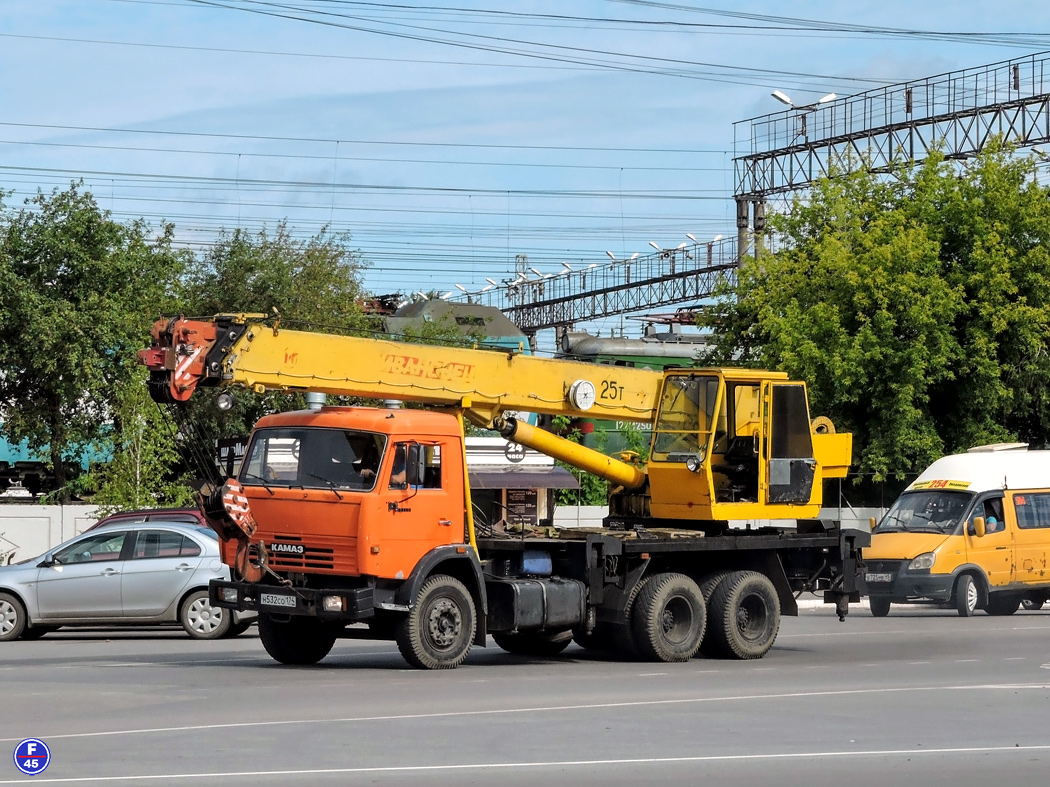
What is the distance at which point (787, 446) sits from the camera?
18328 millimetres

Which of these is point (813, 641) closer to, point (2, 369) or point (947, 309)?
point (947, 309)

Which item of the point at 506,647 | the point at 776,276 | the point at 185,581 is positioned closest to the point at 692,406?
the point at 506,647

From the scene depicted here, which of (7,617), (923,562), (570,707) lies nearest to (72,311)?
(7,617)

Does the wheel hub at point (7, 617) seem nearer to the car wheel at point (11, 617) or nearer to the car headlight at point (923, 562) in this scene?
the car wheel at point (11, 617)

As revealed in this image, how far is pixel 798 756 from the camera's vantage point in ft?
32.6

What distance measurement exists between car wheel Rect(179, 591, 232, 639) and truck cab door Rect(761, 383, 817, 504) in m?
7.58

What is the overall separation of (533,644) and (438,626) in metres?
3.19

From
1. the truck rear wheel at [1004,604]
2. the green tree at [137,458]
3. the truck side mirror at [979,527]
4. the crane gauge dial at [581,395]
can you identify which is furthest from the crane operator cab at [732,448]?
the green tree at [137,458]

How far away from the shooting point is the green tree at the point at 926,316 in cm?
3775

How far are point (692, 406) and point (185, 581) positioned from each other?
718cm

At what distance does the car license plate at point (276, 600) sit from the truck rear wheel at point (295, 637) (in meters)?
0.82

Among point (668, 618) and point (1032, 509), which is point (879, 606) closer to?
point (1032, 509)

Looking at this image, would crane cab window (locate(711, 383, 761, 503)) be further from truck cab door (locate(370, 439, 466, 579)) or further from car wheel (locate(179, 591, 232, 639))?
car wheel (locate(179, 591, 232, 639))

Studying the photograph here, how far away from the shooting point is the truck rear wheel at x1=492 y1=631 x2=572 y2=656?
17922 millimetres
